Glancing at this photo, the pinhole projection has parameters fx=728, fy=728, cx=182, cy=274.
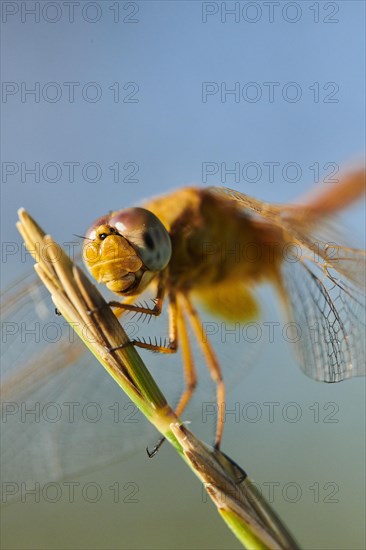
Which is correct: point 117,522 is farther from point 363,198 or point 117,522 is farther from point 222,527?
point 363,198

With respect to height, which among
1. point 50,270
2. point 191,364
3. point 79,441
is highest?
point 50,270

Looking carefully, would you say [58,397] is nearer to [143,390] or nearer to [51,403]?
[51,403]

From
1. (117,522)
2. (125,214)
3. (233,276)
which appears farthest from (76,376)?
(117,522)

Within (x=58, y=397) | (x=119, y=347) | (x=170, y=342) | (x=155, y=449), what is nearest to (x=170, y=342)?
(x=170, y=342)

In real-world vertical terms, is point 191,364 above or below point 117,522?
above

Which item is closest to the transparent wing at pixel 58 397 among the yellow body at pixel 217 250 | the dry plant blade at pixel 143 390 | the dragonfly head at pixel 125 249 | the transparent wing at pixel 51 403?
the transparent wing at pixel 51 403

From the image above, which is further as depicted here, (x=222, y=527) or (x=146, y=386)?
(x=222, y=527)

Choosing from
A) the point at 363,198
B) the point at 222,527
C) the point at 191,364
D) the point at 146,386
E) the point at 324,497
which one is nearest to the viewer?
the point at 146,386

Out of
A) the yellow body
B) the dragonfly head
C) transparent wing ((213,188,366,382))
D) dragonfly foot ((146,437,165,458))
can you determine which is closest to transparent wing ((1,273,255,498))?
dragonfly foot ((146,437,165,458))
